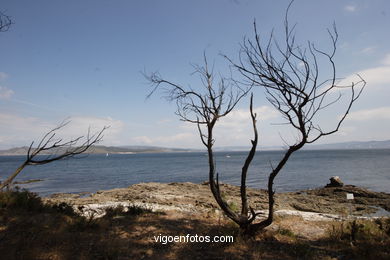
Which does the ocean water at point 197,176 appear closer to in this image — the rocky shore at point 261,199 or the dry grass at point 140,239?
the dry grass at point 140,239

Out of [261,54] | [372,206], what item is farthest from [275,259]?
[372,206]

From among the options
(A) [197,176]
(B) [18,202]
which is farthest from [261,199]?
(A) [197,176]

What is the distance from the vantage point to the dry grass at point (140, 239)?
5.99 m

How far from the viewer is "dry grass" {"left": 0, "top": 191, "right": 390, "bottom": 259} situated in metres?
5.99

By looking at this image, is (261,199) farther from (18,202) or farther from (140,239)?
(18,202)

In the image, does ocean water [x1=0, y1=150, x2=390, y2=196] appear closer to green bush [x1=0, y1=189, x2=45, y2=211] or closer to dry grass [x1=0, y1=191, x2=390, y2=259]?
green bush [x1=0, y1=189, x2=45, y2=211]

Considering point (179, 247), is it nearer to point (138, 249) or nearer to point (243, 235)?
point (138, 249)

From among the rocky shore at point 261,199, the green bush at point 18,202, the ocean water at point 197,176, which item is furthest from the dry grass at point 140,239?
the rocky shore at point 261,199

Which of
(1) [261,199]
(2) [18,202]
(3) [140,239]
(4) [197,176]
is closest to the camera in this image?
(3) [140,239]

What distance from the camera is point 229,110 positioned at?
29.0 feet

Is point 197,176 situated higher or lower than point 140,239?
lower

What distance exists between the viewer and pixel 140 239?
23.2 feet

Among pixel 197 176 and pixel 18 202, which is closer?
pixel 18 202

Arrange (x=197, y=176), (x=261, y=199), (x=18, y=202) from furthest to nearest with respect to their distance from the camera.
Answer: (x=197, y=176) → (x=261, y=199) → (x=18, y=202)
